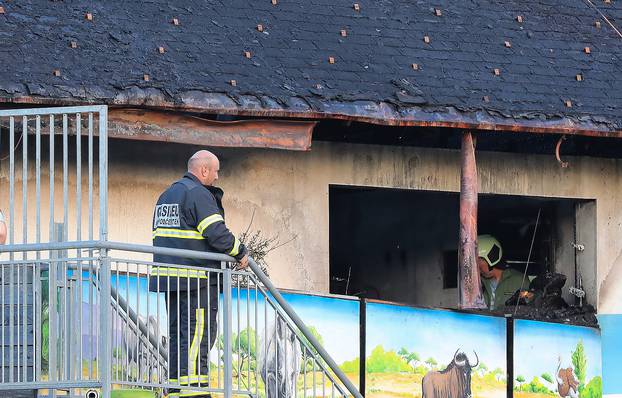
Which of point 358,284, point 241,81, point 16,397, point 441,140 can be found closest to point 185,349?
point 16,397

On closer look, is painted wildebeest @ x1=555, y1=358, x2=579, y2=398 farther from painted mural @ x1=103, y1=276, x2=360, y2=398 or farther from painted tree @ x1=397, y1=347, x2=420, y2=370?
painted mural @ x1=103, y1=276, x2=360, y2=398

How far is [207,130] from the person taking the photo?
14008 millimetres

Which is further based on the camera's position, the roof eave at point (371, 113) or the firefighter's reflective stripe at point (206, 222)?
the roof eave at point (371, 113)

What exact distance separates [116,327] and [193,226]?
0.90 meters

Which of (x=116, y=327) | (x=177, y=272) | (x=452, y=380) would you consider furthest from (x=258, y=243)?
(x=116, y=327)

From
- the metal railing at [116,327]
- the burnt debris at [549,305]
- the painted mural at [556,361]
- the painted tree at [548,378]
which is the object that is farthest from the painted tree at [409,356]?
the metal railing at [116,327]

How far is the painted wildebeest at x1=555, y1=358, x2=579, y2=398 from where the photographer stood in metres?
15.0

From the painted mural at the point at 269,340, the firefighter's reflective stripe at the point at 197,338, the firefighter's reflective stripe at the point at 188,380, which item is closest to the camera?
the firefighter's reflective stripe at the point at 188,380

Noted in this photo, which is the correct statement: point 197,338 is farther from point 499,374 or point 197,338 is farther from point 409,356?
point 499,374

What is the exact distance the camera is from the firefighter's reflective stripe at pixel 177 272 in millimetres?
11094

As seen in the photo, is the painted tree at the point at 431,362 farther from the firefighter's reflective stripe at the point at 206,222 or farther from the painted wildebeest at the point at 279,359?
the firefighter's reflective stripe at the point at 206,222

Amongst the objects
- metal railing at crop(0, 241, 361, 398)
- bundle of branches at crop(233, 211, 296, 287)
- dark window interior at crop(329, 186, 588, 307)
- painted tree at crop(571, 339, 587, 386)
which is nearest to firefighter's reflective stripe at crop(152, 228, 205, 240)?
metal railing at crop(0, 241, 361, 398)

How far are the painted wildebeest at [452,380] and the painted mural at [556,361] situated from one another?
512 mm

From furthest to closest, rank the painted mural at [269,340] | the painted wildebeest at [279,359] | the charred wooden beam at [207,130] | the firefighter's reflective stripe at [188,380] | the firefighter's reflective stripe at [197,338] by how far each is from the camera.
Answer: the charred wooden beam at [207,130] → the painted wildebeest at [279,359] → the painted mural at [269,340] → the firefighter's reflective stripe at [197,338] → the firefighter's reflective stripe at [188,380]
